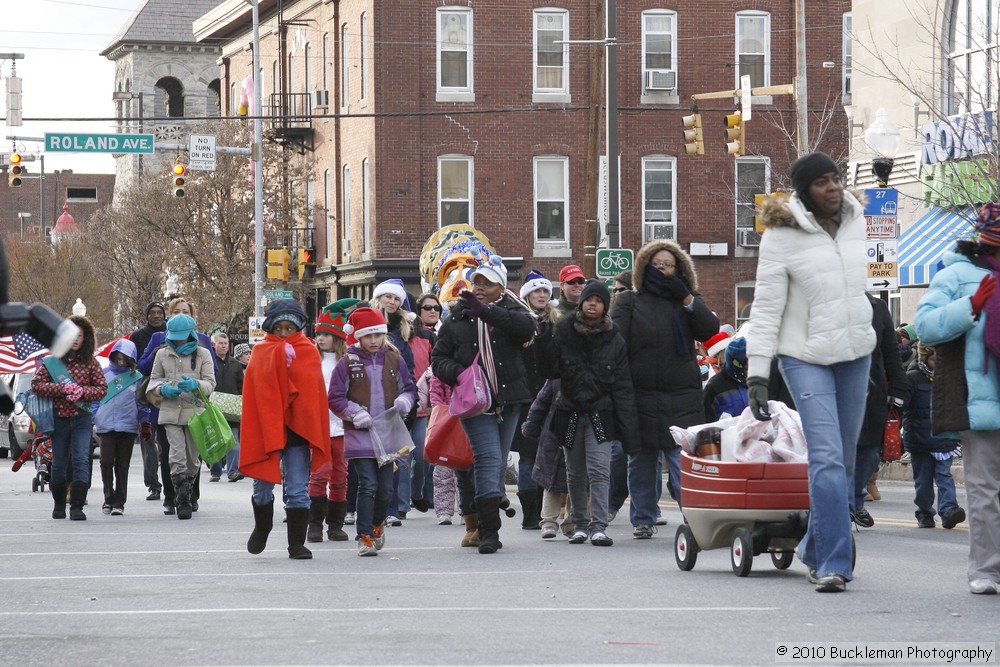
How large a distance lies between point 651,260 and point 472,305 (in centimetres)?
148

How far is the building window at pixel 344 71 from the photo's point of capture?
45.0 meters

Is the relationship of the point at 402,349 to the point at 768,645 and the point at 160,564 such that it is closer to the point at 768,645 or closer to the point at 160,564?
the point at 160,564

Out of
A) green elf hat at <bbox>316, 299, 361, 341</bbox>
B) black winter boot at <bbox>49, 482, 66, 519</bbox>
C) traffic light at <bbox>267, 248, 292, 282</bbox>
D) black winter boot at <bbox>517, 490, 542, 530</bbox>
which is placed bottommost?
black winter boot at <bbox>49, 482, 66, 519</bbox>

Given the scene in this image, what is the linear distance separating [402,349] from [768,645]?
781cm

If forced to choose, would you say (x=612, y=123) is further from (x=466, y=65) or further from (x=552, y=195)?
(x=466, y=65)

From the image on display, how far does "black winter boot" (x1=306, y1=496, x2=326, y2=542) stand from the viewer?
1305 cm

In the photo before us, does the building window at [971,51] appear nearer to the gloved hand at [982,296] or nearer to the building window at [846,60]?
the building window at [846,60]

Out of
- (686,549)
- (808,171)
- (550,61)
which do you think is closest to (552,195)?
(550,61)

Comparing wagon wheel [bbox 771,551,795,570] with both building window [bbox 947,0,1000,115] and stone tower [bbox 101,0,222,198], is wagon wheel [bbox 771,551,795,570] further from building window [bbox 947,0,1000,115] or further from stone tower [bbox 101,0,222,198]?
stone tower [bbox 101,0,222,198]

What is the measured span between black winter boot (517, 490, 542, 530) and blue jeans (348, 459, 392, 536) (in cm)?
182

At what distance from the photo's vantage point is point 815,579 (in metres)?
9.11

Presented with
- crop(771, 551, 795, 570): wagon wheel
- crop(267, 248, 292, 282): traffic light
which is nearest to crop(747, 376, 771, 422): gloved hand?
crop(771, 551, 795, 570): wagon wheel

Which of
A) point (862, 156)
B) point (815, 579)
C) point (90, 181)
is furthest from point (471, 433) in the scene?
point (90, 181)

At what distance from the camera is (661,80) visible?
4350cm
